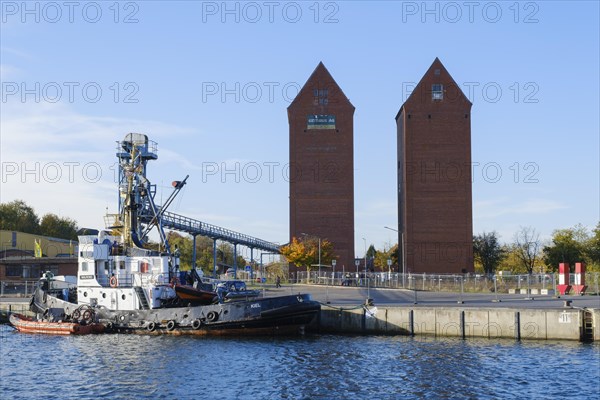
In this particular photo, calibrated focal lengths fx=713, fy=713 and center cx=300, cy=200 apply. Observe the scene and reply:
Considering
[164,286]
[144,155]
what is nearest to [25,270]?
[144,155]

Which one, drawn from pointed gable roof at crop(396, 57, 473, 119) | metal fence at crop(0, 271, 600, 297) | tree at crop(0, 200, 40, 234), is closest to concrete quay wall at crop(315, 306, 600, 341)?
metal fence at crop(0, 271, 600, 297)

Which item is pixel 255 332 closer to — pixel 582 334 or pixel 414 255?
pixel 582 334

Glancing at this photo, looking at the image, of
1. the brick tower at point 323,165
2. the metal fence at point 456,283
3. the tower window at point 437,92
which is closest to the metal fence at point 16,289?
the metal fence at point 456,283

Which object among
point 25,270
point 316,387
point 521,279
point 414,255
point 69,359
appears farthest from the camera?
point 414,255

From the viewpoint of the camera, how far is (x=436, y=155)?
3944 inches

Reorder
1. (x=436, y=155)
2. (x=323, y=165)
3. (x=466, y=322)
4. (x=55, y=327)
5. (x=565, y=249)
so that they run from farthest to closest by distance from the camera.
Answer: (x=323, y=165) < (x=436, y=155) < (x=565, y=249) < (x=55, y=327) < (x=466, y=322)

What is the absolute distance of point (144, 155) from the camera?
50.8 meters

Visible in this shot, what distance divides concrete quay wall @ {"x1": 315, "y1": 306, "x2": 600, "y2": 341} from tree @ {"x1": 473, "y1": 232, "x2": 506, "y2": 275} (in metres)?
72.1

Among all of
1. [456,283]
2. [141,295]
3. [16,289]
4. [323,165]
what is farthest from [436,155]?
[141,295]

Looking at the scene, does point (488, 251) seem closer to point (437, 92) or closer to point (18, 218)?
point (437, 92)

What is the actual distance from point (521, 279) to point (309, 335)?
29.8 m

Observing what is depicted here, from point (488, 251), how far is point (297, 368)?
84.8 m

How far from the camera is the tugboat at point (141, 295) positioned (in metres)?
40.3

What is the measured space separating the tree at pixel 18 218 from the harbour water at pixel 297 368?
92.9 m
